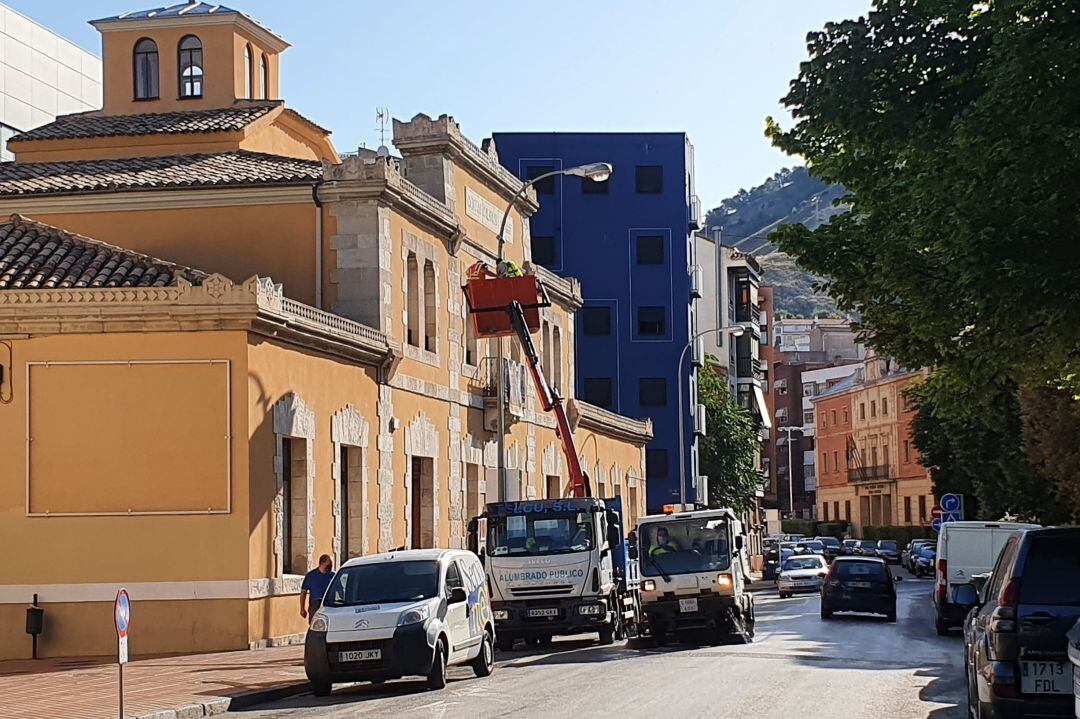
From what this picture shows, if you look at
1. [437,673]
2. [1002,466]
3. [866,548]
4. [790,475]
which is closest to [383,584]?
[437,673]

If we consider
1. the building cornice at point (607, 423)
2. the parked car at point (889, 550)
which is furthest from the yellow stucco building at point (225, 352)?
the parked car at point (889, 550)

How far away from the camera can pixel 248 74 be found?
44031 millimetres

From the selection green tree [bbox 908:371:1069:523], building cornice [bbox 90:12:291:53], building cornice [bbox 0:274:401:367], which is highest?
building cornice [bbox 90:12:291:53]

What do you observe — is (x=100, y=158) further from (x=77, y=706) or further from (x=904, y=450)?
(x=904, y=450)

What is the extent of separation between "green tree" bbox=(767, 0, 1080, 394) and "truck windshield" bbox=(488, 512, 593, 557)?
8745 millimetres

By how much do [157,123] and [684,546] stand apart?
18.3m

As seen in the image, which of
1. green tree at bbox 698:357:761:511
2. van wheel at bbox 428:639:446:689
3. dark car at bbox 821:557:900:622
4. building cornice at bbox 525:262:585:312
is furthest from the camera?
green tree at bbox 698:357:761:511

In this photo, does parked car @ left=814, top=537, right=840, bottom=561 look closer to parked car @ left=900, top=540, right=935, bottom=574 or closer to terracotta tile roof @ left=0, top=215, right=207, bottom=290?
parked car @ left=900, top=540, right=935, bottom=574

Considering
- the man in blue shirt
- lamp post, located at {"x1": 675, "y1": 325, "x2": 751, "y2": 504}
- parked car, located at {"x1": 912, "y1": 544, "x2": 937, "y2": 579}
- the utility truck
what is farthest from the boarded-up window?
parked car, located at {"x1": 912, "y1": 544, "x2": 937, "y2": 579}

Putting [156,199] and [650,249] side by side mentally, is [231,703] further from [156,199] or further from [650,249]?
[650,249]

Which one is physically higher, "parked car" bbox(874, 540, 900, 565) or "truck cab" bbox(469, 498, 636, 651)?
"truck cab" bbox(469, 498, 636, 651)

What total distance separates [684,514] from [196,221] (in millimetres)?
11882

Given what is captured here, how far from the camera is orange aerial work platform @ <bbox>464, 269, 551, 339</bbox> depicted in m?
34.9

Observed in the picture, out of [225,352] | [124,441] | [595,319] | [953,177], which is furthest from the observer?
[595,319]
